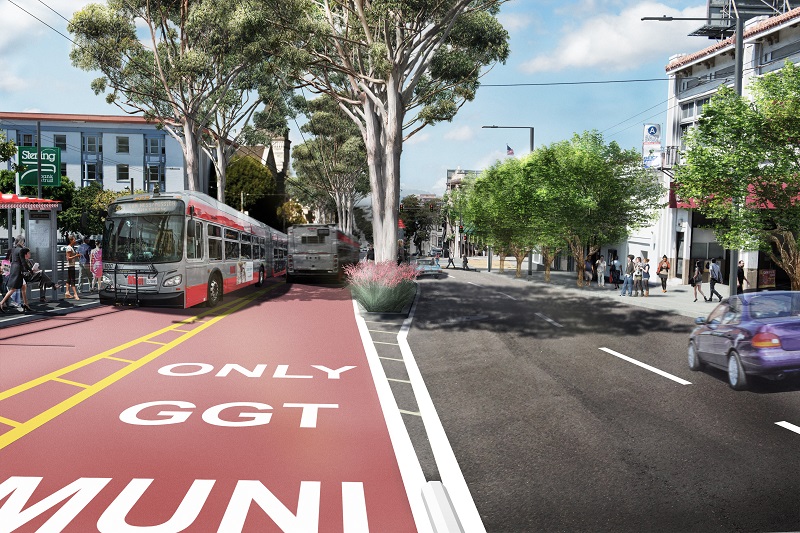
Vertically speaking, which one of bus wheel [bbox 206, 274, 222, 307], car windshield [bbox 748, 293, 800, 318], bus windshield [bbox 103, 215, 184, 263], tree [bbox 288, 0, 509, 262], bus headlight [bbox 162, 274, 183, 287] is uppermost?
tree [bbox 288, 0, 509, 262]

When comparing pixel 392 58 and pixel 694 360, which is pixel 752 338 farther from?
pixel 392 58

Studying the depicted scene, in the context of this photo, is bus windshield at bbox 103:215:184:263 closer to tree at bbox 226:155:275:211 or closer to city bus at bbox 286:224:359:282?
city bus at bbox 286:224:359:282

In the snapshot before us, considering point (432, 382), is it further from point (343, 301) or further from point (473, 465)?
point (343, 301)

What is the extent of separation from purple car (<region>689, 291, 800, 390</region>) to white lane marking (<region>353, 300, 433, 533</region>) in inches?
211

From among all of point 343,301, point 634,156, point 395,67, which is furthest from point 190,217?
point 634,156

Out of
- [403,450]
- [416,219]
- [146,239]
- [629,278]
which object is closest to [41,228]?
[146,239]

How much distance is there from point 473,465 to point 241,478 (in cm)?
224

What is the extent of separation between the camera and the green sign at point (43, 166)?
23.5 metres

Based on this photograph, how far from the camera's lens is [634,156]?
105 feet

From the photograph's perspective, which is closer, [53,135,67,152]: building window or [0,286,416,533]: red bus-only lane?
[0,286,416,533]: red bus-only lane

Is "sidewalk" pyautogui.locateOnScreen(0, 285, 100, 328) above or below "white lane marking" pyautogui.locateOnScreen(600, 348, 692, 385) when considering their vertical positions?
above

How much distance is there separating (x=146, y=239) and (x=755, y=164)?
17.8 meters

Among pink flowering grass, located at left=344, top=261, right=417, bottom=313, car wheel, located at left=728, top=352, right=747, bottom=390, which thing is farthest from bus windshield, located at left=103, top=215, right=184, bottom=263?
car wheel, located at left=728, top=352, right=747, bottom=390

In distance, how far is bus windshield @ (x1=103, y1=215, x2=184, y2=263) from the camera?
17312mm
